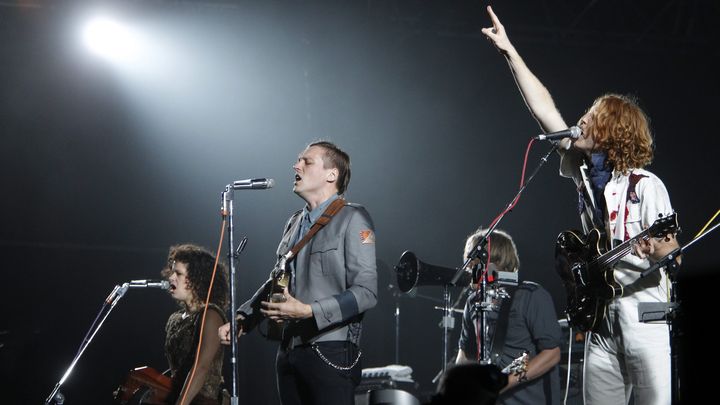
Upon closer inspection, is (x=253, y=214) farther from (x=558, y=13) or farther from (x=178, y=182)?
(x=558, y=13)

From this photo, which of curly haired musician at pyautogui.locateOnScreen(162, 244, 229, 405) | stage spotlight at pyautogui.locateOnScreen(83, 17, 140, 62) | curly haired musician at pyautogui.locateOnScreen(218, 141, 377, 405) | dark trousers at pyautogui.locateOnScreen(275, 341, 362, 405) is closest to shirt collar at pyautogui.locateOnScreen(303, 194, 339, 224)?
curly haired musician at pyautogui.locateOnScreen(218, 141, 377, 405)

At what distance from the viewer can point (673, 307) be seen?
2863 mm

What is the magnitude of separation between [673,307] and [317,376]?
65.0 inches

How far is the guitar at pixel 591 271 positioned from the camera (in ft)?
10.2

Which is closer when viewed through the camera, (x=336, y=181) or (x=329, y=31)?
(x=336, y=181)

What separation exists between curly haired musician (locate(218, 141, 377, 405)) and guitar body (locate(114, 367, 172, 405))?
1.35 meters

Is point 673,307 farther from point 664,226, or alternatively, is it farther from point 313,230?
point 313,230

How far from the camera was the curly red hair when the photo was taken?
3.38 meters

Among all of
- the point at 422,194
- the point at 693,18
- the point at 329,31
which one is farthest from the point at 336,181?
the point at 693,18

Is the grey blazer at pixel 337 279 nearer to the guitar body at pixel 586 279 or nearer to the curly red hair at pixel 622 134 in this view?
the guitar body at pixel 586 279

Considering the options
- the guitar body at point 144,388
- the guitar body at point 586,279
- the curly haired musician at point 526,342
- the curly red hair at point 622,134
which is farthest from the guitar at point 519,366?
the guitar body at point 144,388

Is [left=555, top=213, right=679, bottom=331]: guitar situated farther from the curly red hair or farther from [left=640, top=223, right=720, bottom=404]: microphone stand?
the curly red hair

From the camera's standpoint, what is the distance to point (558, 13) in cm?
812

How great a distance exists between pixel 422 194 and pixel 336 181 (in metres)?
4.85
